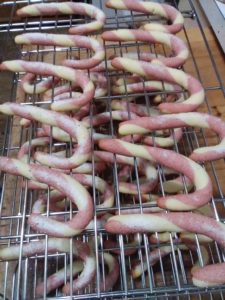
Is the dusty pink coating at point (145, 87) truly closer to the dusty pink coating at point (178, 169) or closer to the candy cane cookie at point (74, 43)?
the candy cane cookie at point (74, 43)

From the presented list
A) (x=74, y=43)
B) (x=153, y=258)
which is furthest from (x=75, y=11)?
(x=153, y=258)

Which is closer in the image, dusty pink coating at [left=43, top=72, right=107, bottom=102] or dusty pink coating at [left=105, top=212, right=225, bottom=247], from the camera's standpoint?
dusty pink coating at [left=105, top=212, right=225, bottom=247]

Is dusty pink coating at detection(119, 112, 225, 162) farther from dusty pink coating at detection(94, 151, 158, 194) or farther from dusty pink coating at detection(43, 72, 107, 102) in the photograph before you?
dusty pink coating at detection(43, 72, 107, 102)

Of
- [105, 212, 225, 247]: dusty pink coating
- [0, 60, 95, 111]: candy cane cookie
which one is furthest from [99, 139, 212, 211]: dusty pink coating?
[0, 60, 95, 111]: candy cane cookie

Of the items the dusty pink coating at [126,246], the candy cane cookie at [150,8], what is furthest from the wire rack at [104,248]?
the candy cane cookie at [150,8]

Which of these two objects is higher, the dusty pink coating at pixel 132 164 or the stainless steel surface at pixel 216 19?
the stainless steel surface at pixel 216 19
